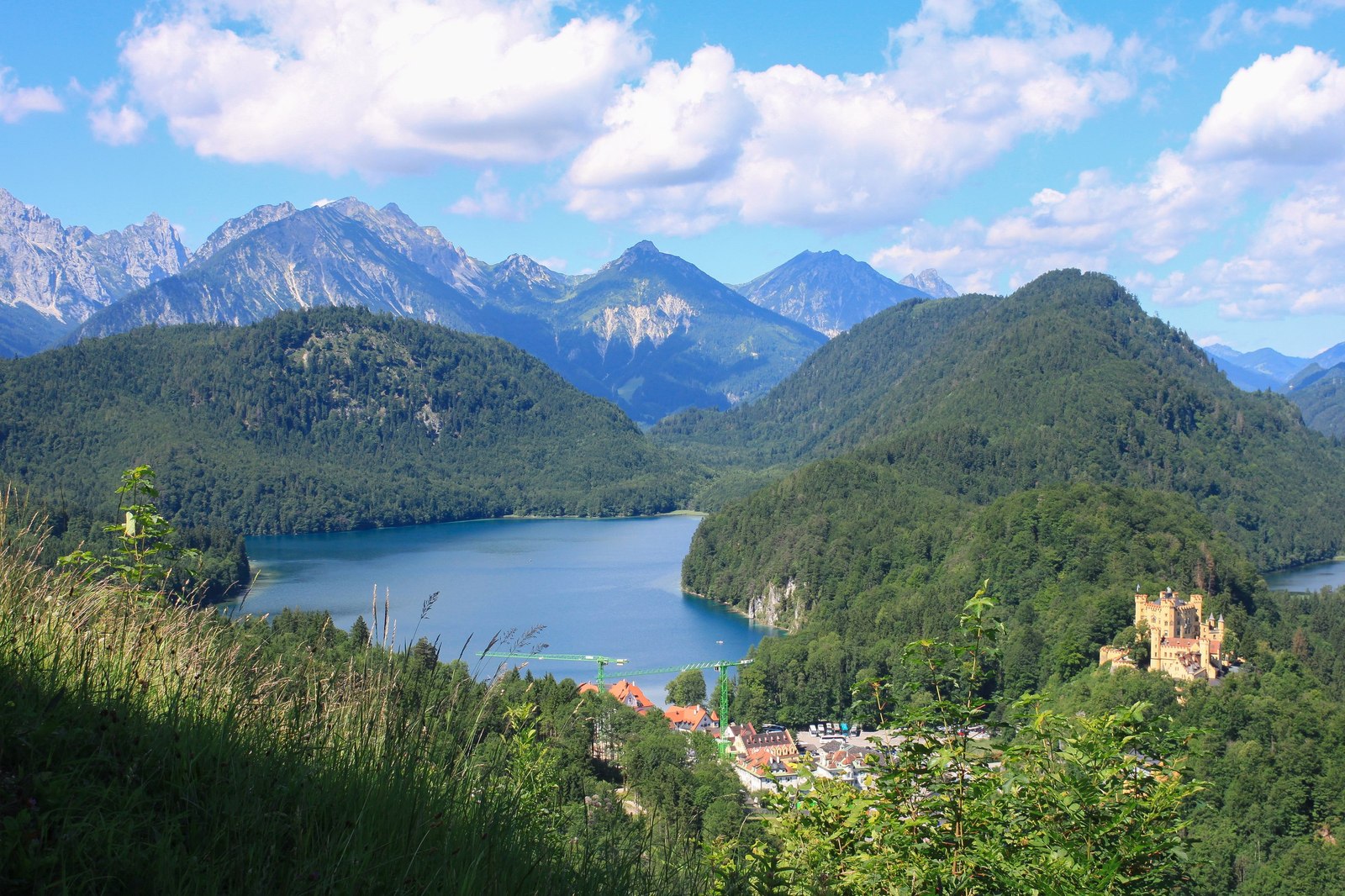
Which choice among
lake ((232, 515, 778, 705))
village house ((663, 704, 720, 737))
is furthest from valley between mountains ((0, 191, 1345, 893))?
lake ((232, 515, 778, 705))

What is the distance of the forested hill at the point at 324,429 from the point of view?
118688 millimetres

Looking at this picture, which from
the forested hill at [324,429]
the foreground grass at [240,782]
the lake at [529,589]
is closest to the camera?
the foreground grass at [240,782]

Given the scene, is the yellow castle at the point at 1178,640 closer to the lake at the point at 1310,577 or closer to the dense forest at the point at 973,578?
the dense forest at the point at 973,578

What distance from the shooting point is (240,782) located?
9.84 feet

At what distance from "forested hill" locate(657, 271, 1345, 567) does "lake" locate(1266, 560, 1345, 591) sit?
2176 millimetres

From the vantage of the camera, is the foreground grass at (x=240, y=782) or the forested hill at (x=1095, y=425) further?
the forested hill at (x=1095, y=425)

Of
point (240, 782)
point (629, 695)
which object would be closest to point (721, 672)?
point (629, 695)

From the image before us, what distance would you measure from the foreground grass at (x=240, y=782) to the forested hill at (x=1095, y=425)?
2921 inches

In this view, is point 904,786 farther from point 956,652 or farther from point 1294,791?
point 1294,791

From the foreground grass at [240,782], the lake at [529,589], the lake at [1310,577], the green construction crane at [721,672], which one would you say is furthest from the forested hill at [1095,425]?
the foreground grass at [240,782]

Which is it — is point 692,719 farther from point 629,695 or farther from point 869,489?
point 869,489

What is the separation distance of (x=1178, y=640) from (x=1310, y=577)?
2377 inches

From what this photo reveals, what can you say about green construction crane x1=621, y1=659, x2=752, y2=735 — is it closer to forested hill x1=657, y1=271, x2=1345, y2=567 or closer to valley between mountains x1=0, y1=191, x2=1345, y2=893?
valley between mountains x1=0, y1=191, x2=1345, y2=893

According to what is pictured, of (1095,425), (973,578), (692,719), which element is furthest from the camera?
(1095,425)
